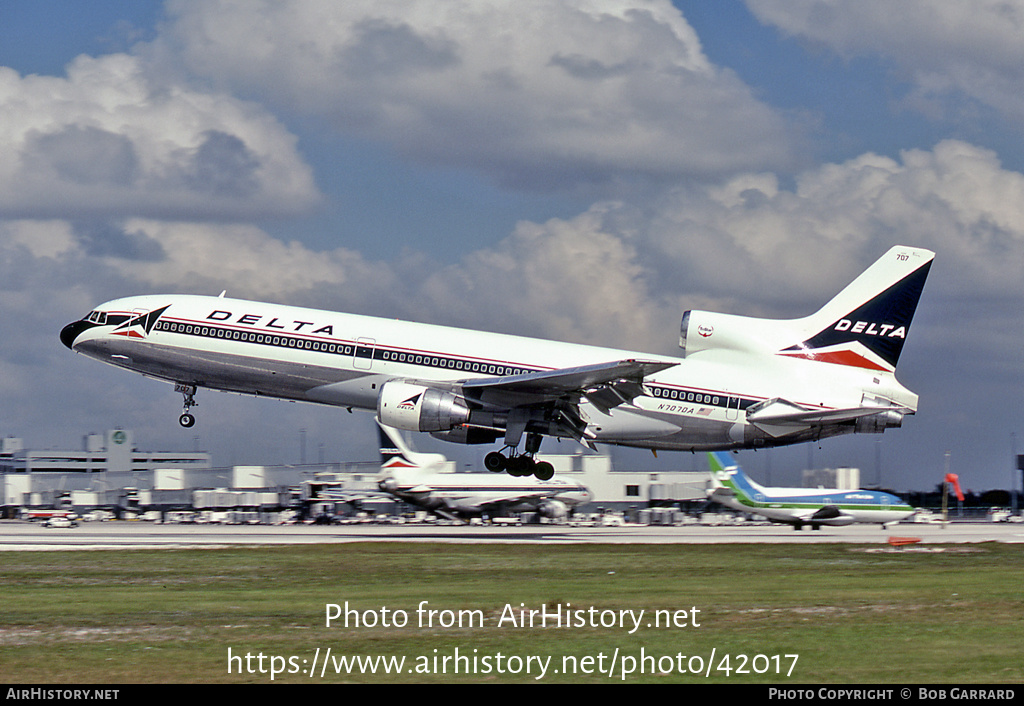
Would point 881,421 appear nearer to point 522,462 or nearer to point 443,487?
point 522,462

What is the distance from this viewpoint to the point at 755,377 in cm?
5022

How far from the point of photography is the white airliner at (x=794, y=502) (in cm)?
7712

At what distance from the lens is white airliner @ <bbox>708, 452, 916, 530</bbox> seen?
77.1 m

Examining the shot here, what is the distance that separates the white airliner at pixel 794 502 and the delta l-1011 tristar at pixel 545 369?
26.9m

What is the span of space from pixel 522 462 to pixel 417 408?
6.38 m

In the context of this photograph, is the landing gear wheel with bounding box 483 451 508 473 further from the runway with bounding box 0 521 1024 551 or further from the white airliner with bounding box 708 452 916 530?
the white airliner with bounding box 708 452 916 530

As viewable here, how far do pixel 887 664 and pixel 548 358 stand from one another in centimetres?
3006

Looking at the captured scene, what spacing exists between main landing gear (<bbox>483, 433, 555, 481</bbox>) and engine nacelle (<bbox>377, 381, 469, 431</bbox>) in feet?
10.9

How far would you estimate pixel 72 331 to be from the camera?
4981 centimetres

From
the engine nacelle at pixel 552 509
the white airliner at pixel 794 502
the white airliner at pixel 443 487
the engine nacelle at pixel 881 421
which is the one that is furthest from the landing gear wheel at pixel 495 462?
the engine nacelle at pixel 552 509

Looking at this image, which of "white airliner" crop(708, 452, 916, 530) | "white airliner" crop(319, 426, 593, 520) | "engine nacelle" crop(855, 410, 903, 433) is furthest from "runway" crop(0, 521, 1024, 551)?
"engine nacelle" crop(855, 410, 903, 433)

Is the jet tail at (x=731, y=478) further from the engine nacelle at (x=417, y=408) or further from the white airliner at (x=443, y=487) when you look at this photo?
the engine nacelle at (x=417, y=408)

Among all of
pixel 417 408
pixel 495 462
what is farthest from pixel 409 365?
pixel 495 462
